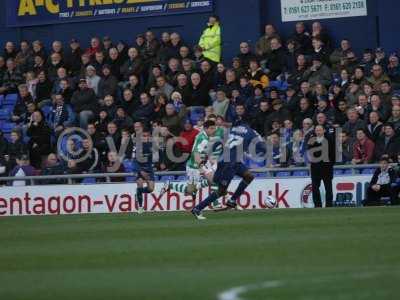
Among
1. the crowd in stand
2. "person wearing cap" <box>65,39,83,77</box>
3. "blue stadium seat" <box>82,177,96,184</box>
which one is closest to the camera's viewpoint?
the crowd in stand

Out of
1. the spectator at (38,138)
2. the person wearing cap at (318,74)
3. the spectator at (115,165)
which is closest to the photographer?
the person wearing cap at (318,74)

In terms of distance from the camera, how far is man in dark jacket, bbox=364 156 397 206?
77.8 feet

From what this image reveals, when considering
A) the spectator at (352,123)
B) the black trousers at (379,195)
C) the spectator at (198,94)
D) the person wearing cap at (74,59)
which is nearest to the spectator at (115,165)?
the spectator at (198,94)

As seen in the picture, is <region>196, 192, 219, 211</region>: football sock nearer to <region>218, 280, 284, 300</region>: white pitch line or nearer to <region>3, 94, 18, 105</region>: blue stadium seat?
<region>218, 280, 284, 300</region>: white pitch line

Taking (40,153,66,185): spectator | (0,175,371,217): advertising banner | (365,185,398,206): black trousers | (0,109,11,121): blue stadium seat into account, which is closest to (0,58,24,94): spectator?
(0,109,11,121): blue stadium seat

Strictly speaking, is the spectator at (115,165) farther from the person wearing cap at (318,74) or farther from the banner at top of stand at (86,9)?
the banner at top of stand at (86,9)

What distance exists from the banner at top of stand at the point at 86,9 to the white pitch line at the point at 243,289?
74.7ft

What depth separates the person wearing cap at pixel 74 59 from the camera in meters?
32.1

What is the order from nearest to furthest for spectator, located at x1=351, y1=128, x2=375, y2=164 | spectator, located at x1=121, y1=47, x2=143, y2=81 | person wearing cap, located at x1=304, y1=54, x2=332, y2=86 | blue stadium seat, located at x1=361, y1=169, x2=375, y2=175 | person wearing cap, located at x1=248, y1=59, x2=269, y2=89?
spectator, located at x1=351, y1=128, x2=375, y2=164, blue stadium seat, located at x1=361, y1=169, x2=375, y2=175, person wearing cap, located at x1=304, y1=54, x2=332, y2=86, person wearing cap, located at x1=248, y1=59, x2=269, y2=89, spectator, located at x1=121, y1=47, x2=143, y2=81

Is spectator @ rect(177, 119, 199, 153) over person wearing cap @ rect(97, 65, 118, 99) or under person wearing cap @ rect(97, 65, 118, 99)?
under

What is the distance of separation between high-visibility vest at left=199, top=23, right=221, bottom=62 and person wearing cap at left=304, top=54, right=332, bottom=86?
12.5 feet

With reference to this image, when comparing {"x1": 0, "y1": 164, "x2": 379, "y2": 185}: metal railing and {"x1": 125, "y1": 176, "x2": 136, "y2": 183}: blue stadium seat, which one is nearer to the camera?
{"x1": 0, "y1": 164, "x2": 379, "y2": 185}: metal railing

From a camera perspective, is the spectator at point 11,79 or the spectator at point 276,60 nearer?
the spectator at point 276,60

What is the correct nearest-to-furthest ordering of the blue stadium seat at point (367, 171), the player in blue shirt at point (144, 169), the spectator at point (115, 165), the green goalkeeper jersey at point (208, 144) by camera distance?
the green goalkeeper jersey at point (208, 144)
the player in blue shirt at point (144, 169)
the blue stadium seat at point (367, 171)
the spectator at point (115, 165)
